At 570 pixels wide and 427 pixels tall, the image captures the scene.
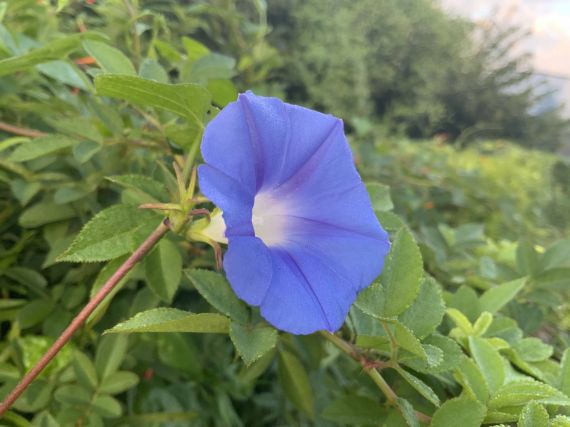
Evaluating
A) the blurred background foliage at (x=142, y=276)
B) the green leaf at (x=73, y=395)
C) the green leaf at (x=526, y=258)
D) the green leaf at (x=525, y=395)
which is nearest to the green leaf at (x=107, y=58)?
the blurred background foliage at (x=142, y=276)

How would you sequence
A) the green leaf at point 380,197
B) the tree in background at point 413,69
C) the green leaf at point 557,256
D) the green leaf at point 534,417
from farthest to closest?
the tree in background at point 413,69, the green leaf at point 557,256, the green leaf at point 380,197, the green leaf at point 534,417

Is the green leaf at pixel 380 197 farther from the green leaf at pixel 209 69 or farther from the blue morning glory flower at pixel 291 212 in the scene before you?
the green leaf at pixel 209 69

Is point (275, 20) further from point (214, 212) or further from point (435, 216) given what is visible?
point (214, 212)

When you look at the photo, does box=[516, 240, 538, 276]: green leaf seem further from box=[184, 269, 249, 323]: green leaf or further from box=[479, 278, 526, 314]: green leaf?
box=[184, 269, 249, 323]: green leaf

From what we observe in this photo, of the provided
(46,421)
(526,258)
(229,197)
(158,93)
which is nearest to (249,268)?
(229,197)

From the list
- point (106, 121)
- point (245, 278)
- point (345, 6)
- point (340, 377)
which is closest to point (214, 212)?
point (245, 278)

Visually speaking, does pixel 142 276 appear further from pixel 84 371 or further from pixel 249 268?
pixel 249 268
